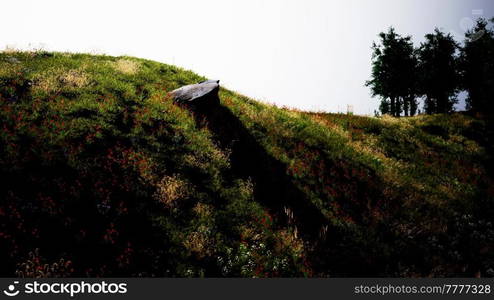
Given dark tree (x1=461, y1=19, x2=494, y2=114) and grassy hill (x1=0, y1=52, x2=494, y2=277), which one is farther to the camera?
dark tree (x1=461, y1=19, x2=494, y2=114)

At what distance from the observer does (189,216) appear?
24.9ft

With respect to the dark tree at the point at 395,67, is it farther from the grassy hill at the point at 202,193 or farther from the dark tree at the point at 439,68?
the grassy hill at the point at 202,193

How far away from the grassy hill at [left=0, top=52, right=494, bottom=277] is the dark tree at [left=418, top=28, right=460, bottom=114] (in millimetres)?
22438

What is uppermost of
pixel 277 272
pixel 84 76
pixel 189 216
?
pixel 84 76

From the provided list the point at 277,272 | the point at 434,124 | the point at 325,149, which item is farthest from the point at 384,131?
the point at 277,272

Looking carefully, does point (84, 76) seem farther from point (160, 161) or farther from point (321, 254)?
point (321, 254)

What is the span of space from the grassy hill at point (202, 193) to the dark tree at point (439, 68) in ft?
73.6

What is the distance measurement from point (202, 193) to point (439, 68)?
3586 cm

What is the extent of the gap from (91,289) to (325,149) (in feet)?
33.9

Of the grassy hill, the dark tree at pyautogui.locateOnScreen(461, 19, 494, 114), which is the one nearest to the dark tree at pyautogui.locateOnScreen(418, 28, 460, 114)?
the dark tree at pyautogui.locateOnScreen(461, 19, 494, 114)

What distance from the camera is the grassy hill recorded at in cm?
643

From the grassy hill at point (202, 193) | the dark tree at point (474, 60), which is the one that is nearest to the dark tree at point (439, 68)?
the dark tree at point (474, 60)

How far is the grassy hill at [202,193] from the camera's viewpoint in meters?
6.43

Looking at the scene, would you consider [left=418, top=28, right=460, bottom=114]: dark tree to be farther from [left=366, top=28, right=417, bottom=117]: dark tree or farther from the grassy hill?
the grassy hill
